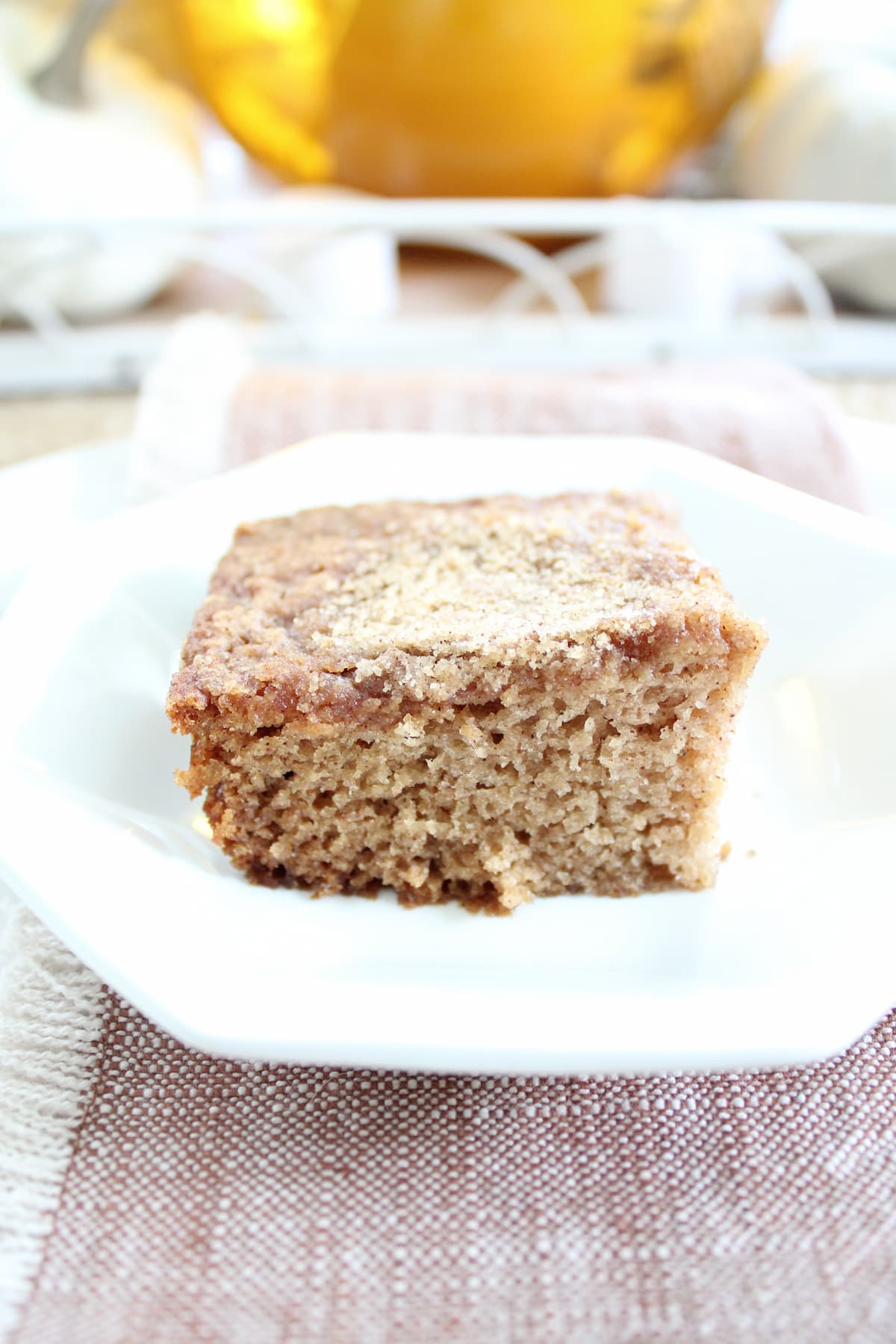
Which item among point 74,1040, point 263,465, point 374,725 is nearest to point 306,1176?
point 74,1040

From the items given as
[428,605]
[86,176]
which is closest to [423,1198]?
[428,605]

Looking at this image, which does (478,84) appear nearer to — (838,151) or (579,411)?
(838,151)

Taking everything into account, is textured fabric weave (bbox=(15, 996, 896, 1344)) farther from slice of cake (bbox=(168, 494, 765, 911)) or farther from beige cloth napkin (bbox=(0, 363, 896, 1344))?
slice of cake (bbox=(168, 494, 765, 911))

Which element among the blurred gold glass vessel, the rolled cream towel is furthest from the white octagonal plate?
the blurred gold glass vessel

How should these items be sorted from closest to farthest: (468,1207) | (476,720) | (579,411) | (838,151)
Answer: (468,1207) < (476,720) < (579,411) < (838,151)

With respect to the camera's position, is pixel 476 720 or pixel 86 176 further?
pixel 86 176

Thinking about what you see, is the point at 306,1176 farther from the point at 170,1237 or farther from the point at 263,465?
the point at 263,465
